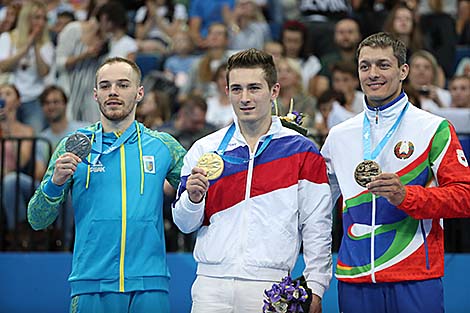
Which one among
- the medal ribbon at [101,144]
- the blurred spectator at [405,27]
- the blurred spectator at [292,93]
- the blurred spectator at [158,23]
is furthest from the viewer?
the blurred spectator at [158,23]

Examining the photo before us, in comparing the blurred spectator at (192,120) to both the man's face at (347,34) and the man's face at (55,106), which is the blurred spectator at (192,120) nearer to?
the man's face at (55,106)

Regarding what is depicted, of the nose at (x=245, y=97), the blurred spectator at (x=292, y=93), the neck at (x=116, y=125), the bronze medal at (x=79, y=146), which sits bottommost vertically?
the bronze medal at (x=79, y=146)

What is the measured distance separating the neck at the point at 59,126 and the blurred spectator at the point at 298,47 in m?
2.83

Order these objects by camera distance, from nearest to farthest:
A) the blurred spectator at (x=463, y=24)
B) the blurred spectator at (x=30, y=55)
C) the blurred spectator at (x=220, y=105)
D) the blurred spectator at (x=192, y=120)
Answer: the blurred spectator at (x=192, y=120) → the blurred spectator at (x=220, y=105) → the blurred spectator at (x=30, y=55) → the blurred spectator at (x=463, y=24)

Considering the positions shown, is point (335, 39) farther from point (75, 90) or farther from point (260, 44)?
point (75, 90)

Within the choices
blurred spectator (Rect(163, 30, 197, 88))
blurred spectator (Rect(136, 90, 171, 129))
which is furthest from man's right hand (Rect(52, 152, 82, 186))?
blurred spectator (Rect(163, 30, 197, 88))

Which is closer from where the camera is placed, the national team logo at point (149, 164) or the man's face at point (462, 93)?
the national team logo at point (149, 164)

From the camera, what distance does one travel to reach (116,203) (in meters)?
5.58

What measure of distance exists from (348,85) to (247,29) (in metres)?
2.43

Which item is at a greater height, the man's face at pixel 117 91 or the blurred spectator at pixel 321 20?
the blurred spectator at pixel 321 20

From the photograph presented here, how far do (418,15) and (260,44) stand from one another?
1906mm

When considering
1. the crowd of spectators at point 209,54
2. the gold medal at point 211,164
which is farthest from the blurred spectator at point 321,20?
the gold medal at point 211,164

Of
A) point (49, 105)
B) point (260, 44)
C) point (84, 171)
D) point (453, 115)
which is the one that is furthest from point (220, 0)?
point (84, 171)

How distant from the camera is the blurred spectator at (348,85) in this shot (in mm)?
9497
